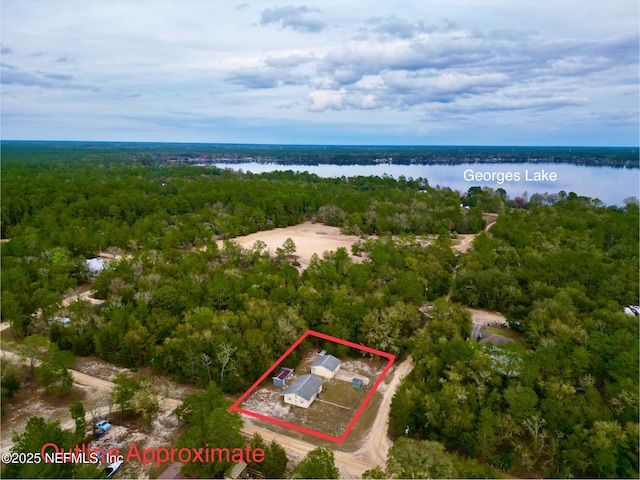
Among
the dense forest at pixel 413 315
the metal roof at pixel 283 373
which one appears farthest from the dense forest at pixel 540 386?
the metal roof at pixel 283 373

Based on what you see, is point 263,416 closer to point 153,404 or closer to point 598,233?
point 153,404

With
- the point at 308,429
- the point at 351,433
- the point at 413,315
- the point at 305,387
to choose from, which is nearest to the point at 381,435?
the point at 351,433

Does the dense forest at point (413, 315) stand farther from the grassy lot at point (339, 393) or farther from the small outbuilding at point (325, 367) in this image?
the grassy lot at point (339, 393)

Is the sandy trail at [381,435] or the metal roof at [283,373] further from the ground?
the metal roof at [283,373]

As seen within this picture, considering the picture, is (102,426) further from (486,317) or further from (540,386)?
(486,317)

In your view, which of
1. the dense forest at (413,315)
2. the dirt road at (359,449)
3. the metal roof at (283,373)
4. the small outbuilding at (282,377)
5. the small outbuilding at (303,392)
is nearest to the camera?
the dirt road at (359,449)

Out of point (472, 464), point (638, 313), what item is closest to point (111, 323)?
point (472, 464)

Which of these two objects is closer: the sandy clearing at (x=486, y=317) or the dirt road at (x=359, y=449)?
the dirt road at (x=359, y=449)
